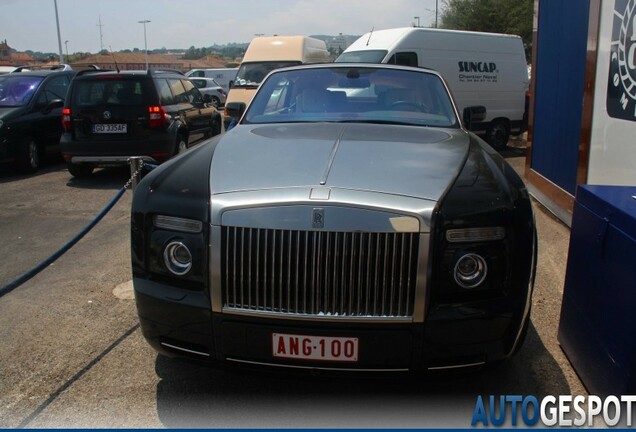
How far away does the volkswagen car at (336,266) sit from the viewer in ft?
8.46

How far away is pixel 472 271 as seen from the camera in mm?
2658

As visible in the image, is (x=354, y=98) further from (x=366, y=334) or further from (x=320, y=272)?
(x=366, y=334)

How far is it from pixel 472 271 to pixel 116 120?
767 cm

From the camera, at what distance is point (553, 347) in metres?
3.75

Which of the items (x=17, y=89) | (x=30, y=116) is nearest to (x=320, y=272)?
(x=30, y=116)

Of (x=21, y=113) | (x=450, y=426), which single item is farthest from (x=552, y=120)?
(x=21, y=113)

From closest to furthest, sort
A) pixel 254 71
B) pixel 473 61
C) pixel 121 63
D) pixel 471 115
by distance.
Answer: pixel 471 115 → pixel 473 61 → pixel 254 71 → pixel 121 63

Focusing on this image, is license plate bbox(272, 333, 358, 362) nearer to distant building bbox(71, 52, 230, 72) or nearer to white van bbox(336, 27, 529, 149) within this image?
white van bbox(336, 27, 529, 149)

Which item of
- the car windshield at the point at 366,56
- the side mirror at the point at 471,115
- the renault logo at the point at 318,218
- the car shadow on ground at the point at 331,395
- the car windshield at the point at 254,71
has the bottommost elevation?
the car shadow on ground at the point at 331,395

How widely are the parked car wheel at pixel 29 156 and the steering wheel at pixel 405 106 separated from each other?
26.0 feet

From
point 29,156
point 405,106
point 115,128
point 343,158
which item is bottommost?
point 29,156

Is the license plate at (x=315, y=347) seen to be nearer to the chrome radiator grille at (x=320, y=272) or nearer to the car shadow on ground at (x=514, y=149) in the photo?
the chrome radiator grille at (x=320, y=272)

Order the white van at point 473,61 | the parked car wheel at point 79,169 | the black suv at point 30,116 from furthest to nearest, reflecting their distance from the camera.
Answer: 1. the white van at point 473,61
2. the black suv at point 30,116
3. the parked car wheel at point 79,169

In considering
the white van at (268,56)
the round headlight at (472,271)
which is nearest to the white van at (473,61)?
the white van at (268,56)
